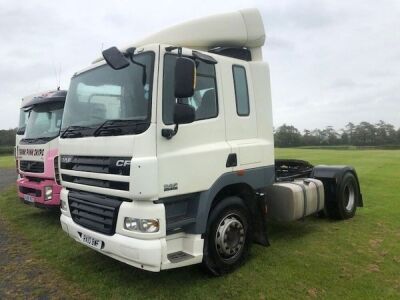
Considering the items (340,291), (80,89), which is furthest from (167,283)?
(80,89)

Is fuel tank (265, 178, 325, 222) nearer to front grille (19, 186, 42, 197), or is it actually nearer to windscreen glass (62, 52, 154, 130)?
windscreen glass (62, 52, 154, 130)

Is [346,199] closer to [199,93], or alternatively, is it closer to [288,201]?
[288,201]

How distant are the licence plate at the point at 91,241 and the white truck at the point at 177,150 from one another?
0.03m

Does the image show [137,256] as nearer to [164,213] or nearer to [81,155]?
[164,213]

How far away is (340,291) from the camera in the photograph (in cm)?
452

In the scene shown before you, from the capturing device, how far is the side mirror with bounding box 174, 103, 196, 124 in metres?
4.16

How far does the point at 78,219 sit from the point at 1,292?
48.6 inches

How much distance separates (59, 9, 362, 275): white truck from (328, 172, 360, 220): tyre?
71.9 inches

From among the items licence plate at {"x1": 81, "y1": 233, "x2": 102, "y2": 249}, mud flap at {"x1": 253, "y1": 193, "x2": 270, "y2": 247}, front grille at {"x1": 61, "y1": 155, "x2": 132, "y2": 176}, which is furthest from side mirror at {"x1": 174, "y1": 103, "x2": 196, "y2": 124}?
mud flap at {"x1": 253, "y1": 193, "x2": 270, "y2": 247}

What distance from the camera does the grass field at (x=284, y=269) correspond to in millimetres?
4547

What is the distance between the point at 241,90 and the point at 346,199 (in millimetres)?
4140

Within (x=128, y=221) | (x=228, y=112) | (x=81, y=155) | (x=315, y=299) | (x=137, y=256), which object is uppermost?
(x=228, y=112)

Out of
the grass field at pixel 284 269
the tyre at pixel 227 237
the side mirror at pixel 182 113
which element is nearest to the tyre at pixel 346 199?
the grass field at pixel 284 269

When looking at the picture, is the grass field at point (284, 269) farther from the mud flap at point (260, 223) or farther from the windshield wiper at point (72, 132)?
the windshield wiper at point (72, 132)
